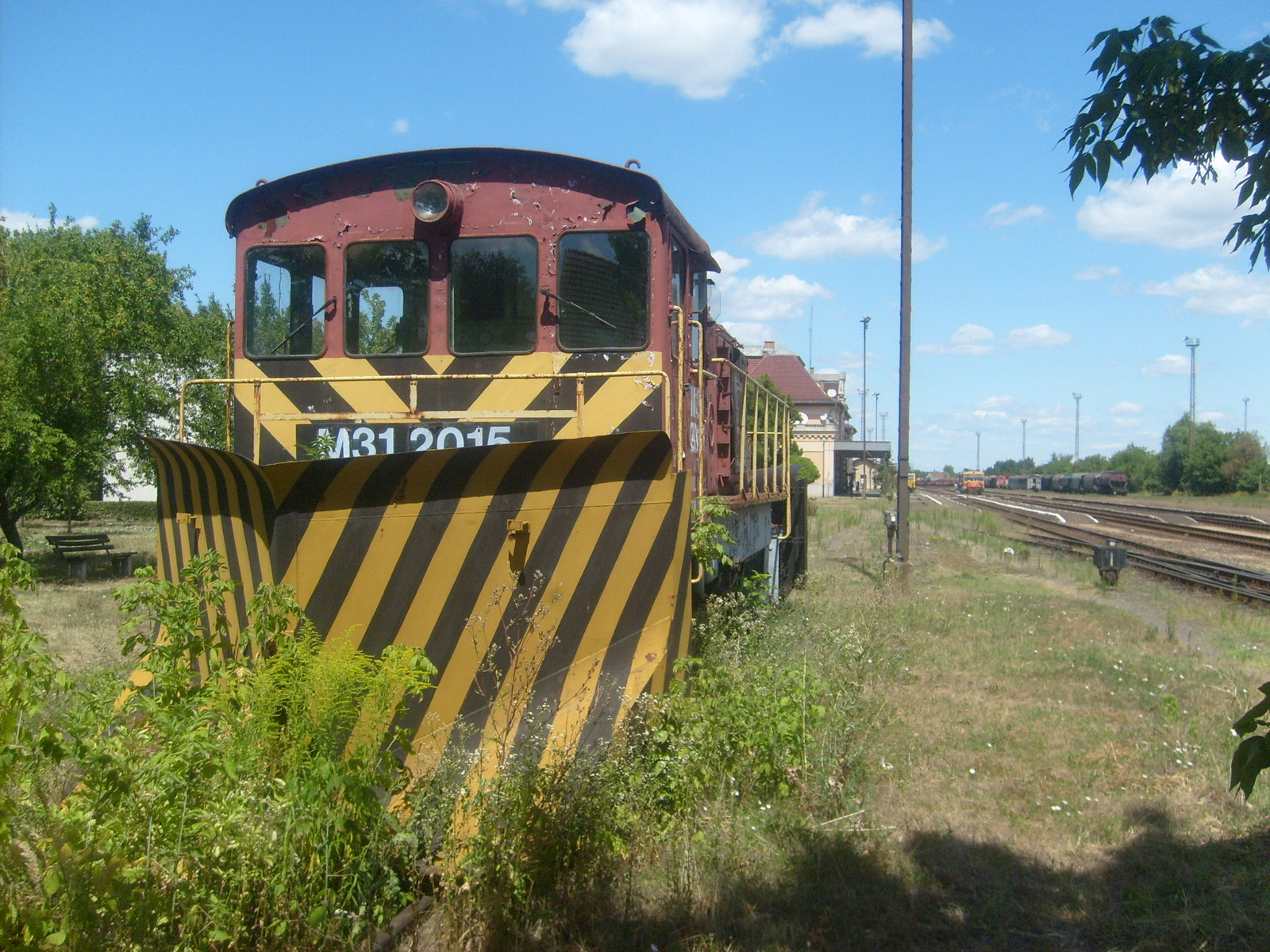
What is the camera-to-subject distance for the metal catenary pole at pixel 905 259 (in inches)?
535

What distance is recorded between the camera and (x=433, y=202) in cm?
511

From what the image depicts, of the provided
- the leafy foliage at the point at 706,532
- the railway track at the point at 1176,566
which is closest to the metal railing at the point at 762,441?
the leafy foliage at the point at 706,532

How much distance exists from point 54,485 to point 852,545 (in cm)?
1547

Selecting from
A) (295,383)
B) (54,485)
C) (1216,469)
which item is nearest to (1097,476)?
(1216,469)

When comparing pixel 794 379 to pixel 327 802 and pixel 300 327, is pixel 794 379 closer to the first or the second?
pixel 300 327

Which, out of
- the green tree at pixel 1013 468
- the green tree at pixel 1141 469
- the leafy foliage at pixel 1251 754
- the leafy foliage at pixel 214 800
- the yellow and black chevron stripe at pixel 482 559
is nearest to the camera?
the leafy foliage at pixel 214 800

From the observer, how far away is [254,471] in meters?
3.92

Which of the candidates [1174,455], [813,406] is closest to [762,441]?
[813,406]

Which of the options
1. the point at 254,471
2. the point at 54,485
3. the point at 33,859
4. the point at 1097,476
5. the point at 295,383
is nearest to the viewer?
the point at 33,859

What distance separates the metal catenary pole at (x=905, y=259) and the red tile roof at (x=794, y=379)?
1768 inches

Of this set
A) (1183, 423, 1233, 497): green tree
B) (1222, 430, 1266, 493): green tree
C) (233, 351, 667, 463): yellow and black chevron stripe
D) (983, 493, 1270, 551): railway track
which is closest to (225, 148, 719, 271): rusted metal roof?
(233, 351, 667, 463): yellow and black chevron stripe

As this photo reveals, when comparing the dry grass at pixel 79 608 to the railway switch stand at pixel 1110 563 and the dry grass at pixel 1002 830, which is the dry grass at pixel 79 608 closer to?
the dry grass at pixel 1002 830

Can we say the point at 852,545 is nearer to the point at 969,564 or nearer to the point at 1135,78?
the point at 969,564

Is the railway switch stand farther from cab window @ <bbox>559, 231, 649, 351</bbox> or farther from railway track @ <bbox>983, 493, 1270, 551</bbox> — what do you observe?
cab window @ <bbox>559, 231, 649, 351</bbox>
